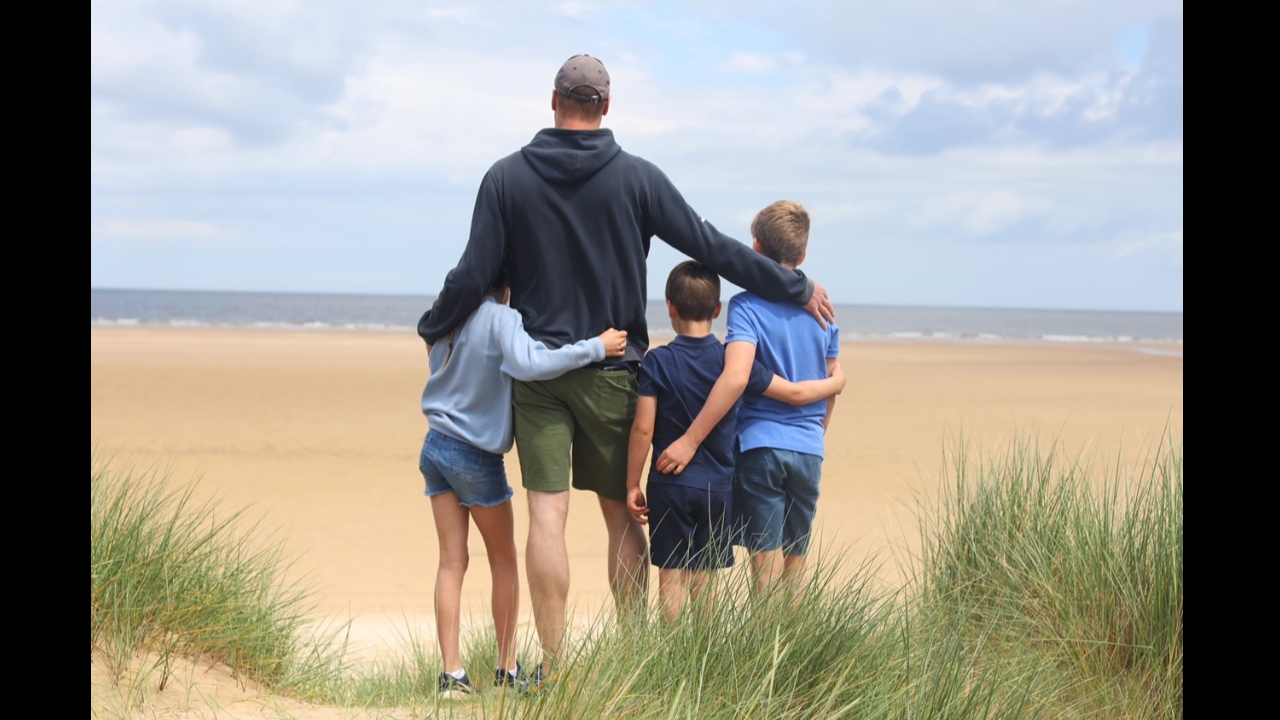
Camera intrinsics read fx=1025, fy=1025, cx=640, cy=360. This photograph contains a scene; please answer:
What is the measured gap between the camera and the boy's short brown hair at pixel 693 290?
3.41 metres

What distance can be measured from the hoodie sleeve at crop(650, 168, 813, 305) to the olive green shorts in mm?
463

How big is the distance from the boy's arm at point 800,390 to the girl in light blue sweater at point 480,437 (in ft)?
1.80

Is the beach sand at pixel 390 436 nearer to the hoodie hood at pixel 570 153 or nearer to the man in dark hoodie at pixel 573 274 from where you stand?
the man in dark hoodie at pixel 573 274

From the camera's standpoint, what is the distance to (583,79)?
3283 millimetres

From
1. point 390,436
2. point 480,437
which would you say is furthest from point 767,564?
point 390,436

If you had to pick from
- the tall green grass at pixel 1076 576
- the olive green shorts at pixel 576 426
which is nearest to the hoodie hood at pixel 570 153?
the olive green shorts at pixel 576 426

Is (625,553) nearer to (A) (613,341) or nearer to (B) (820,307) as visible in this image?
(A) (613,341)

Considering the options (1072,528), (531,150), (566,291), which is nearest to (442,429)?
(566,291)

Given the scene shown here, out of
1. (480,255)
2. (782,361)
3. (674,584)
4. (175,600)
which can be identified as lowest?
(175,600)

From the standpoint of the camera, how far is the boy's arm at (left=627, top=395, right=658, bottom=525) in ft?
11.0

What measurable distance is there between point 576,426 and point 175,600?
1.54m
